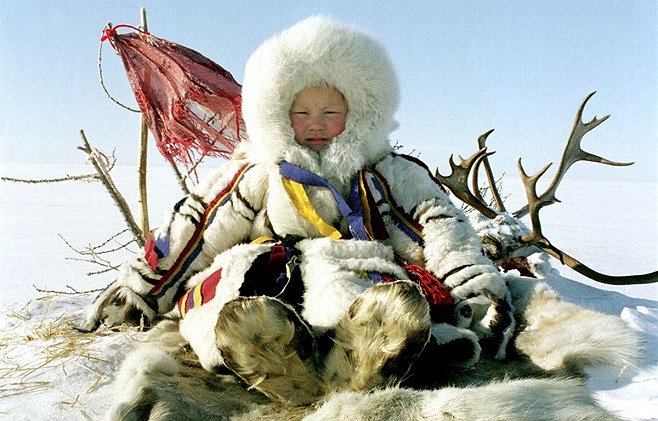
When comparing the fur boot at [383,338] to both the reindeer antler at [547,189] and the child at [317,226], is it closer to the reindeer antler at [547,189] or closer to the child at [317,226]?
the child at [317,226]

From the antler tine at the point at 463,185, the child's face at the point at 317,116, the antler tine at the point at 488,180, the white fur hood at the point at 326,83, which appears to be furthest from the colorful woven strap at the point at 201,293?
the antler tine at the point at 488,180

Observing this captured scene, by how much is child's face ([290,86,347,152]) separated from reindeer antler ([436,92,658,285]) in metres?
1.15

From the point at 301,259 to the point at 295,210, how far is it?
29 centimetres

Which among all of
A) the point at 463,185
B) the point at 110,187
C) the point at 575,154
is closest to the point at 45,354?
the point at 110,187

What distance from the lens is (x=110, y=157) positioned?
3.92 metres

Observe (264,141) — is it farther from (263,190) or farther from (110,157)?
(110,157)

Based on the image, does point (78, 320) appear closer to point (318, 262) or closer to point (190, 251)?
point (190, 251)

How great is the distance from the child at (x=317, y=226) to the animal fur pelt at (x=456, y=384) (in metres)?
0.09

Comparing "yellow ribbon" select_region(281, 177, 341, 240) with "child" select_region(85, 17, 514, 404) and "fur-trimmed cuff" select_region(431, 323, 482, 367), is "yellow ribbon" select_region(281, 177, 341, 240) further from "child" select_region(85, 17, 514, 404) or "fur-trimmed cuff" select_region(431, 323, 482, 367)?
"fur-trimmed cuff" select_region(431, 323, 482, 367)

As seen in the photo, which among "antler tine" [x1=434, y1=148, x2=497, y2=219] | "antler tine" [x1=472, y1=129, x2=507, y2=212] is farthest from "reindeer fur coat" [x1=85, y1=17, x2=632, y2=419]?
"antler tine" [x1=472, y1=129, x2=507, y2=212]

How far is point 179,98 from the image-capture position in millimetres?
3438

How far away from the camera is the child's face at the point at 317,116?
2.38 metres

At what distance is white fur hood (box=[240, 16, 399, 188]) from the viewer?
2309 millimetres

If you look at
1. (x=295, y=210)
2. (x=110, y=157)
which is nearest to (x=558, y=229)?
(x=110, y=157)
